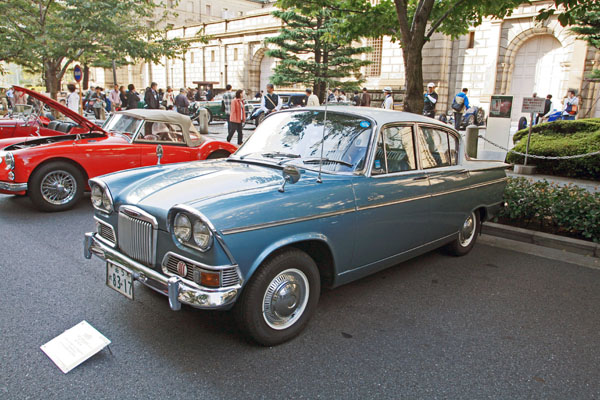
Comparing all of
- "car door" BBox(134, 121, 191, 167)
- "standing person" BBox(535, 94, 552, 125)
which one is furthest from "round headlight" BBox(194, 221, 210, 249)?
"standing person" BBox(535, 94, 552, 125)

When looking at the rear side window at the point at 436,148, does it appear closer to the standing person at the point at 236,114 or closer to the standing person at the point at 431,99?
the standing person at the point at 236,114

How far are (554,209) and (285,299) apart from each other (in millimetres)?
4368

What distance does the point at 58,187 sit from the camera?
6391 millimetres

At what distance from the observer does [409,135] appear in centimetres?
414

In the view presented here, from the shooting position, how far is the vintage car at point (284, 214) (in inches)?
107

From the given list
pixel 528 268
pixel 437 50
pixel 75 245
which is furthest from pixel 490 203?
pixel 437 50

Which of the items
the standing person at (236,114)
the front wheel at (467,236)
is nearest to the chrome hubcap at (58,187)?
the front wheel at (467,236)

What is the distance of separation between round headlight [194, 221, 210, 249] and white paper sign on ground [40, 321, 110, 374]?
3.19 ft

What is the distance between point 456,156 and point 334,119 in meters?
1.60

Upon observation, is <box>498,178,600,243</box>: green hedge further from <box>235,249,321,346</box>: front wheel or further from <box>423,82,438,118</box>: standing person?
<box>423,82,438,118</box>: standing person

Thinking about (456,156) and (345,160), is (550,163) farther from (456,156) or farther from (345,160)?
(345,160)

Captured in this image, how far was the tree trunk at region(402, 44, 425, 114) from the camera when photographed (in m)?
7.47

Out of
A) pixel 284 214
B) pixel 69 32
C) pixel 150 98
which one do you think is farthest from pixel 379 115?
pixel 69 32

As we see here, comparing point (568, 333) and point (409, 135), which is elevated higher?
point (409, 135)
